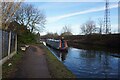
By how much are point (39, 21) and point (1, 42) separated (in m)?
42.6

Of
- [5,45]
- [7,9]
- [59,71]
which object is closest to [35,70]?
[59,71]

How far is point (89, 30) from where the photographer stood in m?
87.7

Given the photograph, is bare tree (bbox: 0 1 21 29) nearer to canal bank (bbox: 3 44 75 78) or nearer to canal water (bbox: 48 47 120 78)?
canal bank (bbox: 3 44 75 78)

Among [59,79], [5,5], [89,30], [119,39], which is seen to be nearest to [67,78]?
[59,79]

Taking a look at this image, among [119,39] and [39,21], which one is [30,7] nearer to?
[39,21]

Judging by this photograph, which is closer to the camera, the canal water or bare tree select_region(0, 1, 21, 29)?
the canal water

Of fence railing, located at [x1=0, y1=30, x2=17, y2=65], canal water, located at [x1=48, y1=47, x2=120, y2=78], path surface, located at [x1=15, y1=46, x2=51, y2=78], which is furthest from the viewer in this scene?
canal water, located at [x1=48, y1=47, x2=120, y2=78]

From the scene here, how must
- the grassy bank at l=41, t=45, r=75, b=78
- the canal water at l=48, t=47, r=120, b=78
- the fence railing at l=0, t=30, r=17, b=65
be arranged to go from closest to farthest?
the grassy bank at l=41, t=45, r=75, b=78
the fence railing at l=0, t=30, r=17, b=65
the canal water at l=48, t=47, r=120, b=78

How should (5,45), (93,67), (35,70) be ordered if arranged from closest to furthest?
(35,70)
(5,45)
(93,67)

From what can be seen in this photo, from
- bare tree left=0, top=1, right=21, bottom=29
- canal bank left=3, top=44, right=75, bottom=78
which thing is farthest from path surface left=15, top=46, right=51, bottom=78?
bare tree left=0, top=1, right=21, bottom=29

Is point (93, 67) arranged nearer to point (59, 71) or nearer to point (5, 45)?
point (59, 71)

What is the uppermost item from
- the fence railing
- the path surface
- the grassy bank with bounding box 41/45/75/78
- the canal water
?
the fence railing

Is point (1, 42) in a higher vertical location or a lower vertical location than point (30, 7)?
lower

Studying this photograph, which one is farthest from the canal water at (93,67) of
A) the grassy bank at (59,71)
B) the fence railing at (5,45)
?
the fence railing at (5,45)
